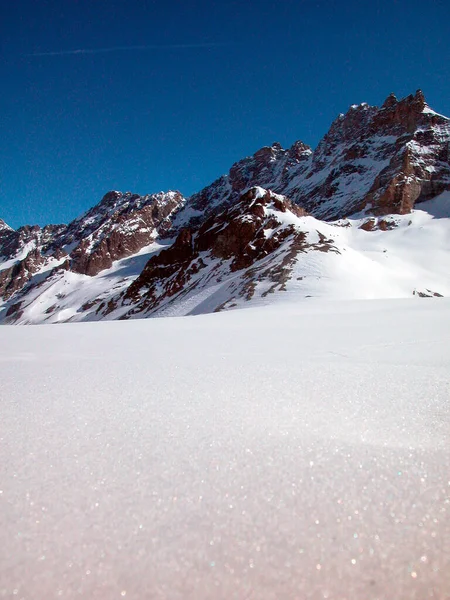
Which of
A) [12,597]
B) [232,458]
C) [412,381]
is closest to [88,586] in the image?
[12,597]

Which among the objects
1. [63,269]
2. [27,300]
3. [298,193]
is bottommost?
[27,300]

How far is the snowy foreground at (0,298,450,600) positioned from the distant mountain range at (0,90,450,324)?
68.5 ft

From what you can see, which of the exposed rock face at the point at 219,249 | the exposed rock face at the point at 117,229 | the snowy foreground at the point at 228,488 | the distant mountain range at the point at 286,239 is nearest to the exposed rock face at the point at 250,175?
the distant mountain range at the point at 286,239

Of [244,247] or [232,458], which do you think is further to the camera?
[244,247]

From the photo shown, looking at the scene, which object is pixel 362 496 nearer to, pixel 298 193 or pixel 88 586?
pixel 88 586

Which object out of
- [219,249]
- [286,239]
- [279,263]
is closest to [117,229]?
[219,249]

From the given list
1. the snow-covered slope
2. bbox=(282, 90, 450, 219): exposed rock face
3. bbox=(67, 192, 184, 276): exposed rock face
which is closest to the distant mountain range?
the snow-covered slope

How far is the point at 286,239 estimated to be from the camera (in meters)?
42.4

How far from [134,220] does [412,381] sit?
148 m

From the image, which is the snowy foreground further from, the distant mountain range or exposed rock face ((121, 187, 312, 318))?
exposed rock face ((121, 187, 312, 318))

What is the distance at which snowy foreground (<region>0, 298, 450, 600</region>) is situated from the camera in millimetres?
911

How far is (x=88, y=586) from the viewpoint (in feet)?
2.89

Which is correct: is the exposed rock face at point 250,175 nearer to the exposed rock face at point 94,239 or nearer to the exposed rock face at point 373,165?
the exposed rock face at point 373,165

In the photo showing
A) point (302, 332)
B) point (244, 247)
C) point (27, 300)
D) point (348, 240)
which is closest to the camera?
point (302, 332)
